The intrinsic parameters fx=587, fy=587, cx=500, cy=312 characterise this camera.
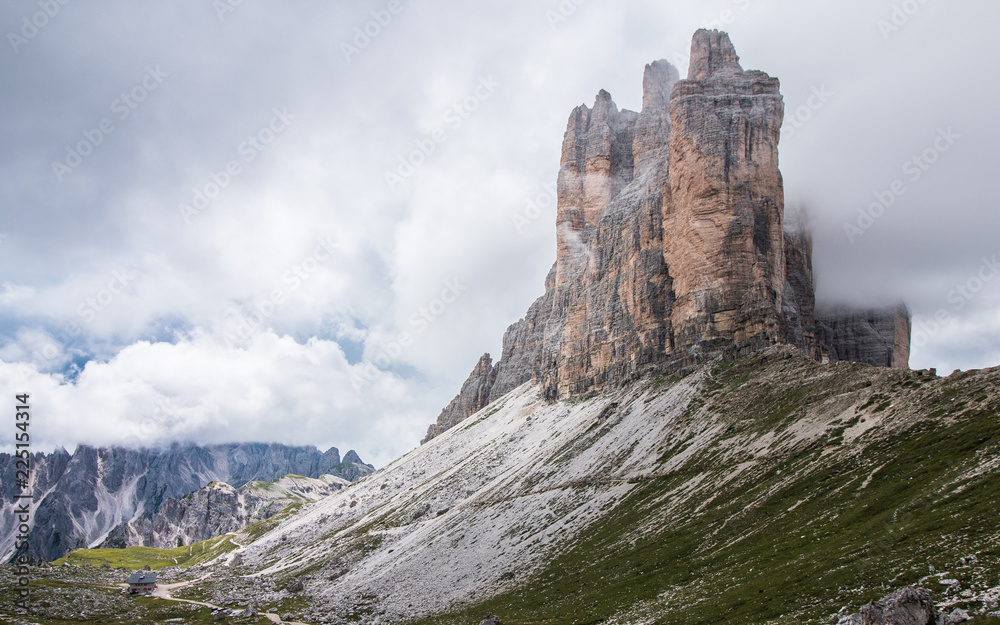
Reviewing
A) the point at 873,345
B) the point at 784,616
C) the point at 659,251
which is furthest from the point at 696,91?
the point at 784,616

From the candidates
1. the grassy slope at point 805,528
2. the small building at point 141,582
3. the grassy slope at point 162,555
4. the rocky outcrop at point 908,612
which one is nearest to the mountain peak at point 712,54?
the grassy slope at point 805,528

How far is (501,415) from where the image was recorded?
588ft

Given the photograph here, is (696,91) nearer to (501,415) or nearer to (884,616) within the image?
(501,415)

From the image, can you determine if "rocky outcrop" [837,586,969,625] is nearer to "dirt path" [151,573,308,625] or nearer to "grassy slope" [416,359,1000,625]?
"grassy slope" [416,359,1000,625]

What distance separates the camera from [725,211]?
123 meters

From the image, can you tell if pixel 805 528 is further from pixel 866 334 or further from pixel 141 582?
pixel 866 334

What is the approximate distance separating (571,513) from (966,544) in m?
57.9

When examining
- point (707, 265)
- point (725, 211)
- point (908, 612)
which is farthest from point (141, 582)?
point (725, 211)

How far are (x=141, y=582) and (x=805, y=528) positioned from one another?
101400 millimetres

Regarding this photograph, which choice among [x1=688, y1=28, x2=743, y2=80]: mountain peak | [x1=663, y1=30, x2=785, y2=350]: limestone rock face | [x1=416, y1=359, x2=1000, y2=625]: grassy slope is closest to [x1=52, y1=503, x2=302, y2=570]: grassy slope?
[x1=416, y1=359, x2=1000, y2=625]: grassy slope

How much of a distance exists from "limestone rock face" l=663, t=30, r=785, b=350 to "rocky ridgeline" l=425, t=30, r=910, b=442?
0.84ft

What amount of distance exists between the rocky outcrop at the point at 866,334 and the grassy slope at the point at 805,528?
79.6 meters

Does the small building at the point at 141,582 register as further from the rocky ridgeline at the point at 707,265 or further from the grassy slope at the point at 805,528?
the rocky ridgeline at the point at 707,265

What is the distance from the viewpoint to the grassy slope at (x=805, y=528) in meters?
34.4
